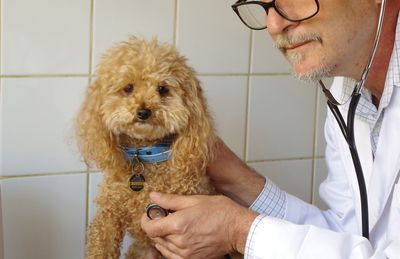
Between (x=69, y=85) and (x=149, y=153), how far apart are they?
0.26 m

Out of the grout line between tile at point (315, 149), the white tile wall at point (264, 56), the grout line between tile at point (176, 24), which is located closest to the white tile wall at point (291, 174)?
the grout line between tile at point (315, 149)

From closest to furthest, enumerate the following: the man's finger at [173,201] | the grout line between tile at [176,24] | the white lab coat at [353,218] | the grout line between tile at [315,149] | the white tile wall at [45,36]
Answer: the white lab coat at [353,218] → the man's finger at [173,201] → the white tile wall at [45,36] → the grout line between tile at [176,24] → the grout line between tile at [315,149]

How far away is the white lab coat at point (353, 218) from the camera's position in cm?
96

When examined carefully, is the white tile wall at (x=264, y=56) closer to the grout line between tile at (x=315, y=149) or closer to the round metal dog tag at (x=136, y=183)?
the grout line between tile at (x=315, y=149)

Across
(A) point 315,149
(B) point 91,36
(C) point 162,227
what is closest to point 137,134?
(C) point 162,227

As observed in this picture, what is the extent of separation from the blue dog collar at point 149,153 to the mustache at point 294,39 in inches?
10.7

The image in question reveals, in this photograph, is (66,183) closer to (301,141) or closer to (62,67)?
(62,67)

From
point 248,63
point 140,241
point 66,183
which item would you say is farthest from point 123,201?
point 248,63

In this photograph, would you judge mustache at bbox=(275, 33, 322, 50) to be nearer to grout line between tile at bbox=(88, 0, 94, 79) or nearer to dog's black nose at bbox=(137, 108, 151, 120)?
dog's black nose at bbox=(137, 108, 151, 120)

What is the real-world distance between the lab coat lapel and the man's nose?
0.68 ft

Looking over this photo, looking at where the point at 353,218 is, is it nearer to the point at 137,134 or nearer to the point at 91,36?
the point at 137,134

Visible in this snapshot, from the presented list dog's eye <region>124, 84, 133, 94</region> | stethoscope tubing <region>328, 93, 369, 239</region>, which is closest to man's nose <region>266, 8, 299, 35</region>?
stethoscope tubing <region>328, 93, 369, 239</region>

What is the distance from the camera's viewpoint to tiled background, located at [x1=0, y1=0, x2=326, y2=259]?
47.9 inches

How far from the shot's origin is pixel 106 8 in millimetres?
1264
